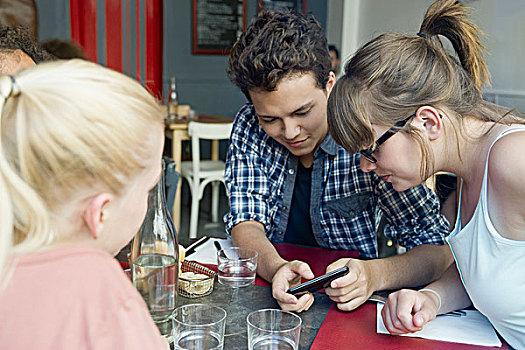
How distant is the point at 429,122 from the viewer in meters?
1.23

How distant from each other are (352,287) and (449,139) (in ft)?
1.40

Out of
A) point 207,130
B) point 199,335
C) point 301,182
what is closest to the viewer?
point 199,335

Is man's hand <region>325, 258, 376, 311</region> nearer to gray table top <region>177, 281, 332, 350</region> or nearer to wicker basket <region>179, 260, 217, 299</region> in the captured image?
gray table top <region>177, 281, 332, 350</region>

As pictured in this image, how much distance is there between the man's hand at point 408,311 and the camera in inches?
42.8

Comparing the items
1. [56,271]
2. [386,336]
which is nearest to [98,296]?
[56,271]

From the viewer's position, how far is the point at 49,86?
675 mm

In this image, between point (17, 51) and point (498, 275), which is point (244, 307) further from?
point (17, 51)

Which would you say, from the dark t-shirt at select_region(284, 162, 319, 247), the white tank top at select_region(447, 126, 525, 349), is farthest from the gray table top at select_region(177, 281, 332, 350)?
the dark t-shirt at select_region(284, 162, 319, 247)

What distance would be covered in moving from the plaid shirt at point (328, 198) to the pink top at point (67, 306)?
109cm

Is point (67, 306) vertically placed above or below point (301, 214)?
above

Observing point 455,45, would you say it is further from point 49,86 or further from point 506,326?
point 49,86

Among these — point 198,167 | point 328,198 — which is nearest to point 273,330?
point 328,198

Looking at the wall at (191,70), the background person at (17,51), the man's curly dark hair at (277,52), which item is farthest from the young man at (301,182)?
the wall at (191,70)

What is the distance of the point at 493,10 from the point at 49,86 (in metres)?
4.34
